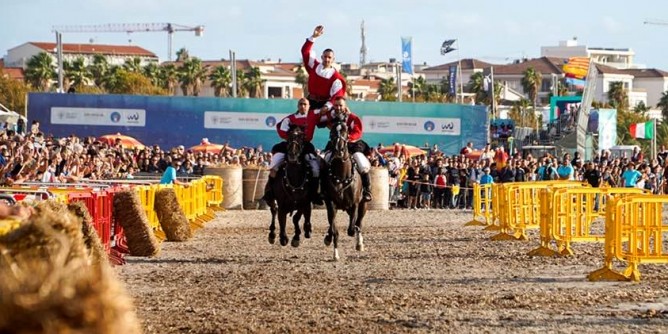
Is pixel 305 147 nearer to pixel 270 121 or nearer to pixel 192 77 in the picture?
pixel 270 121

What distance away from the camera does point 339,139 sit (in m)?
19.7

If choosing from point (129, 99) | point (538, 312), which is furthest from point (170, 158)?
point (538, 312)

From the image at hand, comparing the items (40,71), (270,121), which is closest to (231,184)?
(270,121)

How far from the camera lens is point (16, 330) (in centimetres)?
413

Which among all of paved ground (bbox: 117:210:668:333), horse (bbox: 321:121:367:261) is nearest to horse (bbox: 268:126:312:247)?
horse (bbox: 321:121:367:261)

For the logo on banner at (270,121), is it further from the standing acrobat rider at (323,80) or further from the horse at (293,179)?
the horse at (293,179)

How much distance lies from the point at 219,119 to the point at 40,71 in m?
63.4

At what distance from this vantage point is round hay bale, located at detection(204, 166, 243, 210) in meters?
42.8

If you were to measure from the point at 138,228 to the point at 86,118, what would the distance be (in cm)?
4175

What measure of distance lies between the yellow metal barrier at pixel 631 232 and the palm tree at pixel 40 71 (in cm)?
10851

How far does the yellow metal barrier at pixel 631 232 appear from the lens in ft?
54.1

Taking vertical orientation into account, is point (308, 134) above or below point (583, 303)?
above

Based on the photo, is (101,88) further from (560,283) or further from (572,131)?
(560,283)

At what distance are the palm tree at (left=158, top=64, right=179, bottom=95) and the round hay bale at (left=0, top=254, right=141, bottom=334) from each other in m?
127
